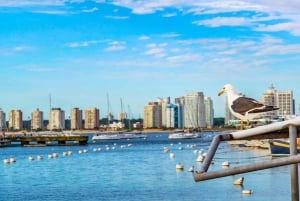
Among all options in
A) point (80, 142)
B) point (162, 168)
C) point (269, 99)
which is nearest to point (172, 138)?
point (269, 99)

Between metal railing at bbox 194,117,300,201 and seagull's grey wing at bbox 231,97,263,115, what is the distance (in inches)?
750

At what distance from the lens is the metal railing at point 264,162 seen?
5.83 metres

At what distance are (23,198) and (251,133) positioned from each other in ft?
104

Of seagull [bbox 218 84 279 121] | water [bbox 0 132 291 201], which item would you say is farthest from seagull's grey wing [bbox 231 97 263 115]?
water [bbox 0 132 291 201]

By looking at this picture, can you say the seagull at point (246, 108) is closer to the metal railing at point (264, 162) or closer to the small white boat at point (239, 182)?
the small white boat at point (239, 182)

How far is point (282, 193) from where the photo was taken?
31969mm

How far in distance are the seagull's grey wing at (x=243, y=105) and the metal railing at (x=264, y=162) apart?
62.5 ft

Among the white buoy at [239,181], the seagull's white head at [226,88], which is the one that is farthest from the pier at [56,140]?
the seagull's white head at [226,88]

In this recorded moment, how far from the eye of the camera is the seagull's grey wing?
25.8m

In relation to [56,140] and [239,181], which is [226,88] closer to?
[239,181]

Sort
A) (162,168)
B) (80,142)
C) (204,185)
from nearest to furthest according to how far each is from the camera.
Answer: (204,185)
(162,168)
(80,142)

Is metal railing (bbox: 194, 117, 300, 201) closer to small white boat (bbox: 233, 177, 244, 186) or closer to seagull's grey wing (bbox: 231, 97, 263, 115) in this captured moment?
seagull's grey wing (bbox: 231, 97, 263, 115)

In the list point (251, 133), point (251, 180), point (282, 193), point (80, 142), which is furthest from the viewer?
point (80, 142)

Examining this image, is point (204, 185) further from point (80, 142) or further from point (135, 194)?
point (80, 142)
